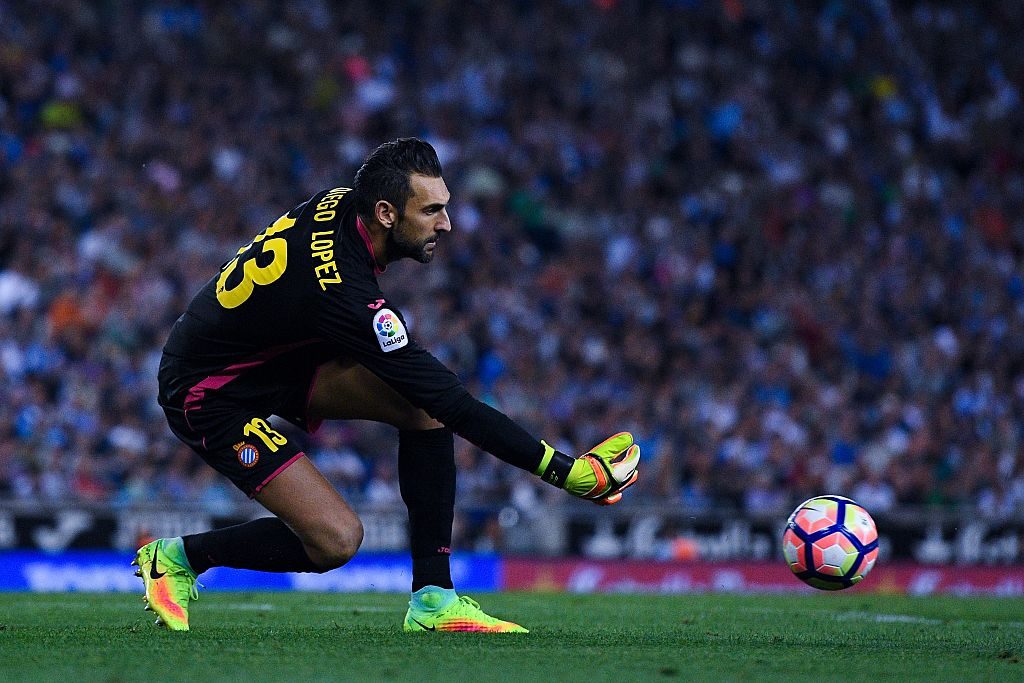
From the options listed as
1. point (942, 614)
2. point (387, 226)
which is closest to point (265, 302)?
point (387, 226)

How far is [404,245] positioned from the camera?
5840 mm

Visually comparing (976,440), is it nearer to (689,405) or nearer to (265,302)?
(689,405)

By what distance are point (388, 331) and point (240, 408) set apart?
871 mm

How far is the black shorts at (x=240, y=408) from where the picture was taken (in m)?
Answer: 5.91

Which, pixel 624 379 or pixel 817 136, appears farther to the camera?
pixel 817 136

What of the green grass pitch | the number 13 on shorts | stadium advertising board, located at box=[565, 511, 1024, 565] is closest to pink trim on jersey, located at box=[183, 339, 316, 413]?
the number 13 on shorts

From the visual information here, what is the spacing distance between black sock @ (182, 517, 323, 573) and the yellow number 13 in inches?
37.2

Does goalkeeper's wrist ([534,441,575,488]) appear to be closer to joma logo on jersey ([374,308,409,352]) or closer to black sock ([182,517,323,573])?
joma logo on jersey ([374,308,409,352])

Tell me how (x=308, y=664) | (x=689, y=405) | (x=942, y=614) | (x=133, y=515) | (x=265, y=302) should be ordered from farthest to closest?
(x=689, y=405), (x=133, y=515), (x=942, y=614), (x=265, y=302), (x=308, y=664)

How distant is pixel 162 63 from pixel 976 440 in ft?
32.1

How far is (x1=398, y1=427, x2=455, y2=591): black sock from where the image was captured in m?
6.12

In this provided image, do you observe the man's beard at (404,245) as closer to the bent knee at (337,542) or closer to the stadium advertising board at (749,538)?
the bent knee at (337,542)

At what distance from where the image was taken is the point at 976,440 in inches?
628

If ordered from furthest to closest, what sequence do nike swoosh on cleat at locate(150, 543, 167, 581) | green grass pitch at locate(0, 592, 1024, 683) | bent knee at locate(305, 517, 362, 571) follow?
nike swoosh on cleat at locate(150, 543, 167, 581)
bent knee at locate(305, 517, 362, 571)
green grass pitch at locate(0, 592, 1024, 683)
